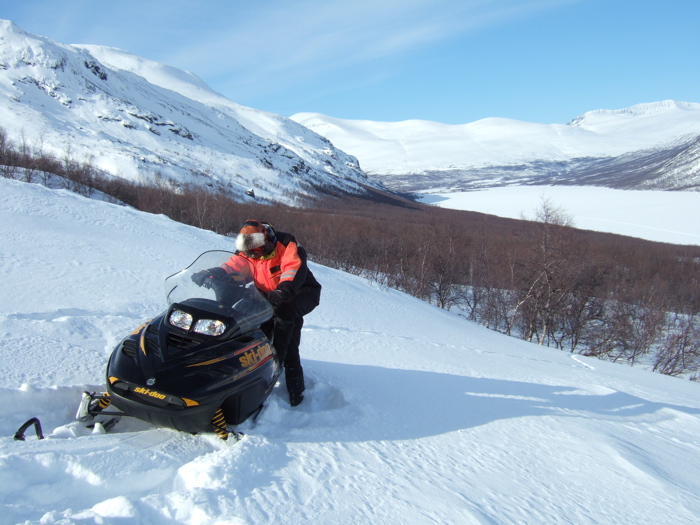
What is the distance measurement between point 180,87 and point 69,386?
16929 cm

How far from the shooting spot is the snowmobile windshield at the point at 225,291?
3.19 meters

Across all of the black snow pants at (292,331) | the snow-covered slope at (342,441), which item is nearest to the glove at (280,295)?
the black snow pants at (292,331)

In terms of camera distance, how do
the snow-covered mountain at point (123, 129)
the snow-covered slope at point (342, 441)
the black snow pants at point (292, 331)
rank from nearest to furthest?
the snow-covered slope at point (342, 441), the black snow pants at point (292, 331), the snow-covered mountain at point (123, 129)

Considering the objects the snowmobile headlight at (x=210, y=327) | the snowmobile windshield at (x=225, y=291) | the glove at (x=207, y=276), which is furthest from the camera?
the glove at (x=207, y=276)

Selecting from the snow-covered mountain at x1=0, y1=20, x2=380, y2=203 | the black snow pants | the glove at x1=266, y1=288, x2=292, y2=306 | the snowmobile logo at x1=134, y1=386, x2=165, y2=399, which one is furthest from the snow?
the snowmobile logo at x1=134, y1=386, x2=165, y2=399

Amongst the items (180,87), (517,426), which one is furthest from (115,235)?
(180,87)

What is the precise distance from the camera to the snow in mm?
72100

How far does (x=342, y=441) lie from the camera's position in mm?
3104

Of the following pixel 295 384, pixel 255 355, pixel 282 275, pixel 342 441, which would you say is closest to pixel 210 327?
pixel 255 355

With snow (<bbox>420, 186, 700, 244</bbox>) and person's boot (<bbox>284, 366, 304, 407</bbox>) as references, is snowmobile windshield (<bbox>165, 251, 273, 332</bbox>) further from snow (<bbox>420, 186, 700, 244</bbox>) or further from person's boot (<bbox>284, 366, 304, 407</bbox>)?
snow (<bbox>420, 186, 700, 244</bbox>)

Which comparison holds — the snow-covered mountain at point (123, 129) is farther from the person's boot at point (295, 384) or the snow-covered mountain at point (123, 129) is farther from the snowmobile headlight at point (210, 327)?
the snowmobile headlight at point (210, 327)

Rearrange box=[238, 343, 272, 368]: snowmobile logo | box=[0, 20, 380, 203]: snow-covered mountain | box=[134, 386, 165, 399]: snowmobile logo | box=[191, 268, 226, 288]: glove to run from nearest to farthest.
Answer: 1. box=[134, 386, 165, 399]: snowmobile logo
2. box=[238, 343, 272, 368]: snowmobile logo
3. box=[191, 268, 226, 288]: glove
4. box=[0, 20, 380, 203]: snow-covered mountain

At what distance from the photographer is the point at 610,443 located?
373 cm

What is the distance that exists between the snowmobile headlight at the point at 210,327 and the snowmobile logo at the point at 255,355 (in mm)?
250
